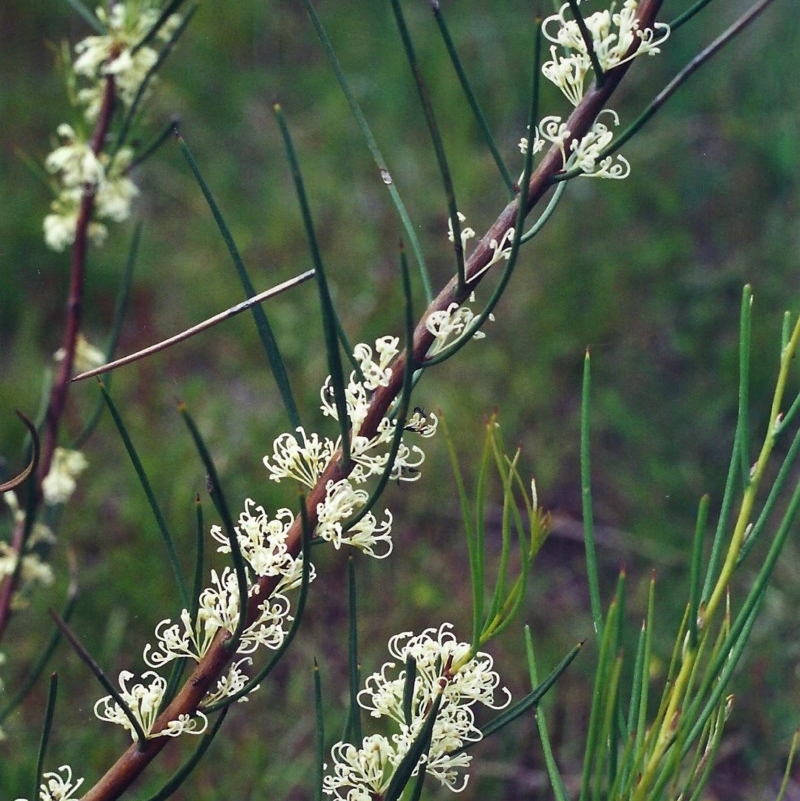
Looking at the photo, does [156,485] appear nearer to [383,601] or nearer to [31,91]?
[383,601]

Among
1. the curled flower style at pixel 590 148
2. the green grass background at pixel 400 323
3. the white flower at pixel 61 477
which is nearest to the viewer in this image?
the curled flower style at pixel 590 148

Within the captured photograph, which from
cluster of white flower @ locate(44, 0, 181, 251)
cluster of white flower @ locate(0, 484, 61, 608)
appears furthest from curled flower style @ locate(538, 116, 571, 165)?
cluster of white flower @ locate(0, 484, 61, 608)

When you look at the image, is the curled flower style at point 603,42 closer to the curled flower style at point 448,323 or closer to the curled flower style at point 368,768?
the curled flower style at point 448,323

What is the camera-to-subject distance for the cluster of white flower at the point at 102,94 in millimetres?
705

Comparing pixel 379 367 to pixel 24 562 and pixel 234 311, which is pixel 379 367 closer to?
pixel 234 311

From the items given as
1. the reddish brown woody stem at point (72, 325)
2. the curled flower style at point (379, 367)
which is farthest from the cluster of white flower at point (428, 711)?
the reddish brown woody stem at point (72, 325)

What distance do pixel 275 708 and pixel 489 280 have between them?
2.86 feet

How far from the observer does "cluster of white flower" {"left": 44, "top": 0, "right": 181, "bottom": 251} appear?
0.71 meters

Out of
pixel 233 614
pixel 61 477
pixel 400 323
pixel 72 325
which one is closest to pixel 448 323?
pixel 233 614

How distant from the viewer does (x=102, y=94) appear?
736 mm

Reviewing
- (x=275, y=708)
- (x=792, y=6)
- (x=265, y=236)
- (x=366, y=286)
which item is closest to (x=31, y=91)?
(x=265, y=236)

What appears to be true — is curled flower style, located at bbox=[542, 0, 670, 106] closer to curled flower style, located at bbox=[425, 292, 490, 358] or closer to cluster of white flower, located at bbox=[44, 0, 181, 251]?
curled flower style, located at bbox=[425, 292, 490, 358]

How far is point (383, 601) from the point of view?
1.45 m

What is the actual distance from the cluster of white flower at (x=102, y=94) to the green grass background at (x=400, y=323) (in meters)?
0.69
